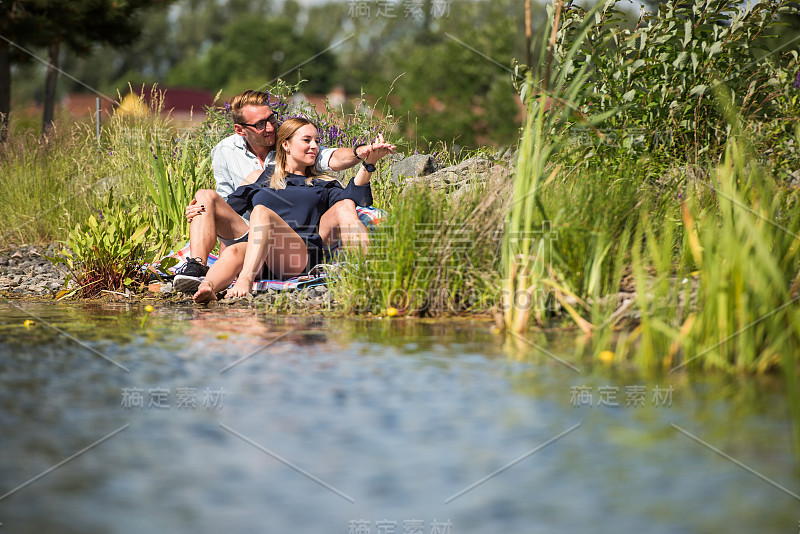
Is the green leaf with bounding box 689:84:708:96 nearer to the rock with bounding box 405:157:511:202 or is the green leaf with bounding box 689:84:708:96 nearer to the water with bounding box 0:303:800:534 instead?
the rock with bounding box 405:157:511:202

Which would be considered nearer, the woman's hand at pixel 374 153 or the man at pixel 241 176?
the woman's hand at pixel 374 153

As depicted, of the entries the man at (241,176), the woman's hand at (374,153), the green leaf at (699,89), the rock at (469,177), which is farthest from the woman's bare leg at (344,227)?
the green leaf at (699,89)

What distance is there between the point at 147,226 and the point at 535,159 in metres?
3.10

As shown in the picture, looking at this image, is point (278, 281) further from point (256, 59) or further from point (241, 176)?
point (256, 59)

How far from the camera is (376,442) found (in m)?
3.03

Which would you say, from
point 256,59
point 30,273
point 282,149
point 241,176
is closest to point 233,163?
point 241,176

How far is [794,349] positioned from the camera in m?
4.01

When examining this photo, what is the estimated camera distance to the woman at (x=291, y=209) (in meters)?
6.22

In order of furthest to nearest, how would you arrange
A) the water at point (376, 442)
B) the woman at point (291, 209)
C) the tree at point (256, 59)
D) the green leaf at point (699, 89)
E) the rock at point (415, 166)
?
the tree at point (256, 59)
the rock at point (415, 166)
the green leaf at point (699, 89)
the woman at point (291, 209)
the water at point (376, 442)

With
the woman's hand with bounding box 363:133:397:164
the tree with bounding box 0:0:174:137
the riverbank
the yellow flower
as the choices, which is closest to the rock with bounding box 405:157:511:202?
the woman's hand with bounding box 363:133:397:164

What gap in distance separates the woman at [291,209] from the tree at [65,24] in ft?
34.6

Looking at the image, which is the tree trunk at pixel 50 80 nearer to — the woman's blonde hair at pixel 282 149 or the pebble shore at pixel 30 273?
the pebble shore at pixel 30 273

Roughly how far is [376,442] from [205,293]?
3.33 metres

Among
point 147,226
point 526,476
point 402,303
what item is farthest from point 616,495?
point 147,226
